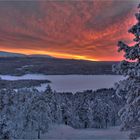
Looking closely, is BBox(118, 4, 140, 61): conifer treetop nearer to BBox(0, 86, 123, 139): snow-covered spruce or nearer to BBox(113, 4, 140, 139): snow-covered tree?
BBox(113, 4, 140, 139): snow-covered tree

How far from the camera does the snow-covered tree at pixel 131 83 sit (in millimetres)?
20078

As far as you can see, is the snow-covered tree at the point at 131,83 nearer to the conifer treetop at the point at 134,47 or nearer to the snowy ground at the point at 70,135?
the conifer treetop at the point at 134,47

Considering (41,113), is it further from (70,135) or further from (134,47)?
(134,47)

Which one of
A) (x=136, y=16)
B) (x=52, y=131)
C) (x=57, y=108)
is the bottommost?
(x=52, y=131)

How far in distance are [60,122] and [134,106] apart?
77.8 metres

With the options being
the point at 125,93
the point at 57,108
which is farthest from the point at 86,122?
the point at 125,93

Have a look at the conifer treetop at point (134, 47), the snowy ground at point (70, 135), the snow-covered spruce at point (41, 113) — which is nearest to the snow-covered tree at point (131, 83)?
the conifer treetop at point (134, 47)

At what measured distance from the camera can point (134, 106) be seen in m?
Answer: 20.7

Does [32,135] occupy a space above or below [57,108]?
below

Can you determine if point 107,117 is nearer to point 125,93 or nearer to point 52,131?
point 52,131

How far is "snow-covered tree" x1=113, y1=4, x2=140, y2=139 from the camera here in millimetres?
20078

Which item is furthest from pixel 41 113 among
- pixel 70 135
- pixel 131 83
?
pixel 131 83

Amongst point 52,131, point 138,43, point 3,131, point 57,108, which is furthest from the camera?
point 57,108

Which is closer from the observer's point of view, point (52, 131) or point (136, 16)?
point (136, 16)
